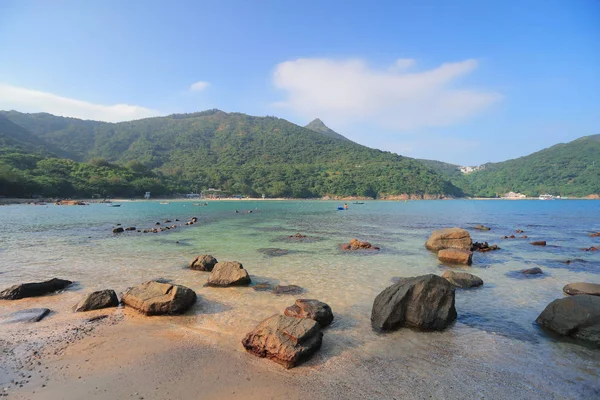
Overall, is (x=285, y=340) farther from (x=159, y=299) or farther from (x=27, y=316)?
(x=27, y=316)

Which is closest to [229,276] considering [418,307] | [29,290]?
[29,290]

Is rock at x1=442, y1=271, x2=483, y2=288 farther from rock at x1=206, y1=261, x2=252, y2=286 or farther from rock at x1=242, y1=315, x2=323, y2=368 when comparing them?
rock at x1=206, y1=261, x2=252, y2=286

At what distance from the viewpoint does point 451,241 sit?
20188 mm

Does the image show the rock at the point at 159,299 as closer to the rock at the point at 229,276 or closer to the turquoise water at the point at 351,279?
the turquoise water at the point at 351,279

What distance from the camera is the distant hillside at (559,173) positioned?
15600 cm

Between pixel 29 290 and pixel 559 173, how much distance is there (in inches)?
8592

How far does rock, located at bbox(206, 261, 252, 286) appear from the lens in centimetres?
1196

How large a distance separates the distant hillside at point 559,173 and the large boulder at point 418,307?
196 m

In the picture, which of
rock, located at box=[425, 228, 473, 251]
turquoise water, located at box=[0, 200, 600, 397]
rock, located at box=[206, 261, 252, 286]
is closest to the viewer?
turquoise water, located at box=[0, 200, 600, 397]

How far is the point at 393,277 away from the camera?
13.5m

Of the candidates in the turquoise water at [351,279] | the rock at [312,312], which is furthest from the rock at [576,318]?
the rock at [312,312]

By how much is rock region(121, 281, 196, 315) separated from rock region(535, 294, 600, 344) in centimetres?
1006

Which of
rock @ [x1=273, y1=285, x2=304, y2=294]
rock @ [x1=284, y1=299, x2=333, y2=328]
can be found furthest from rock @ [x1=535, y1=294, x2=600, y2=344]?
rock @ [x1=273, y1=285, x2=304, y2=294]

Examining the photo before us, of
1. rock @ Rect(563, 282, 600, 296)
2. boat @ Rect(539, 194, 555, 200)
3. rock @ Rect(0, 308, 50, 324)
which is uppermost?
boat @ Rect(539, 194, 555, 200)
